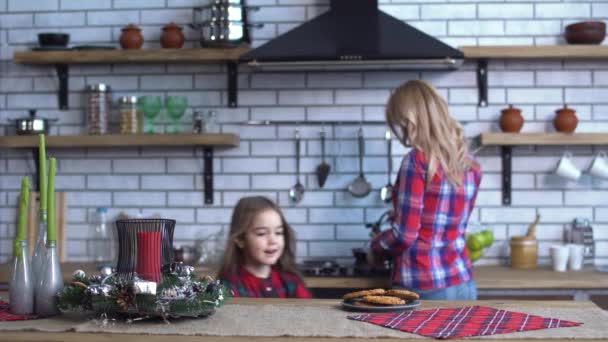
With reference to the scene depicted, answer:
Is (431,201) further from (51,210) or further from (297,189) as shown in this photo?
(51,210)

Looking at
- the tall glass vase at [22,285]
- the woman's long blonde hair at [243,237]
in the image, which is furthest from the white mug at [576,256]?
the tall glass vase at [22,285]

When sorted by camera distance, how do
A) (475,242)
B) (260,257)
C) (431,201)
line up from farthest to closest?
(475,242), (431,201), (260,257)

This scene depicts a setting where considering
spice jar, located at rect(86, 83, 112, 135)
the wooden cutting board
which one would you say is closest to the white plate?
spice jar, located at rect(86, 83, 112, 135)

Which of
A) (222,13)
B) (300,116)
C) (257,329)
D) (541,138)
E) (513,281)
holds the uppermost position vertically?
(222,13)

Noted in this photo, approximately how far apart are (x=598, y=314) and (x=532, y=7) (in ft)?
8.12

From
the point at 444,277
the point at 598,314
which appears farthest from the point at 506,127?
the point at 598,314

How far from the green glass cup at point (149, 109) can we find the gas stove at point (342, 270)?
3.50 feet

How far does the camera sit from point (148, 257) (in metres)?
2.39

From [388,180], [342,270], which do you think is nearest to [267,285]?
[342,270]

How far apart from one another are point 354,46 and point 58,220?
180cm

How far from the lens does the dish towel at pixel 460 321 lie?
2.23 metres

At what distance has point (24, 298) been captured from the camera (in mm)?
2463

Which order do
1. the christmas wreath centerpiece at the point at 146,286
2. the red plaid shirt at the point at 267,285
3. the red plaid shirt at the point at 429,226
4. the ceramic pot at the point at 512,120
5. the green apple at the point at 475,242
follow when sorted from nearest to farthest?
the christmas wreath centerpiece at the point at 146,286, the red plaid shirt at the point at 267,285, the red plaid shirt at the point at 429,226, the green apple at the point at 475,242, the ceramic pot at the point at 512,120

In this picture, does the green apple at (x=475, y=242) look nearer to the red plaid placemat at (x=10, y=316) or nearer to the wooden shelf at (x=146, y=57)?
the wooden shelf at (x=146, y=57)
